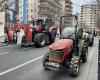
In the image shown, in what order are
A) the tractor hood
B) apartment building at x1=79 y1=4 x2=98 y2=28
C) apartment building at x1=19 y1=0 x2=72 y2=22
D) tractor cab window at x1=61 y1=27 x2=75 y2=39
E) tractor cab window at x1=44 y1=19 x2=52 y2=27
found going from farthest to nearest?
apartment building at x1=19 y1=0 x2=72 y2=22, apartment building at x1=79 y1=4 x2=98 y2=28, tractor cab window at x1=44 y1=19 x2=52 y2=27, tractor cab window at x1=61 y1=27 x2=75 y2=39, the tractor hood

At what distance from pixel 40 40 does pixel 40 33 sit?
2.62ft

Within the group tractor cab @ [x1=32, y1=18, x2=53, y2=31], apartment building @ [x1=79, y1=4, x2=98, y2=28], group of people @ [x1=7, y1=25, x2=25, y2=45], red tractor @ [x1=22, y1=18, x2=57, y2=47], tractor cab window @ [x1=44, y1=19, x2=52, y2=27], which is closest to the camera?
group of people @ [x1=7, y1=25, x2=25, y2=45]

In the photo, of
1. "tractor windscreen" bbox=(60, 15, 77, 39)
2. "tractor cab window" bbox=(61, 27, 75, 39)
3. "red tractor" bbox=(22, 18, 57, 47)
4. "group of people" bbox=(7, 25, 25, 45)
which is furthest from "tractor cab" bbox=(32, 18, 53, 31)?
"tractor cab window" bbox=(61, 27, 75, 39)

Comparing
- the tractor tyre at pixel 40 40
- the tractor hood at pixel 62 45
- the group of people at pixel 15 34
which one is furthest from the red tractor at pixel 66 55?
the group of people at pixel 15 34

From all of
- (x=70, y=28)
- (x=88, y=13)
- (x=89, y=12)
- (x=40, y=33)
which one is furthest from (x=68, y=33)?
(x=88, y=13)

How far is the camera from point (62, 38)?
12.3 m

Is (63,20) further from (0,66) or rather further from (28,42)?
(28,42)

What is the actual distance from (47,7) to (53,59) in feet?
269

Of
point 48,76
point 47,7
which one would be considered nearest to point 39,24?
point 48,76

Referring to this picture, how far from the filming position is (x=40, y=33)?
24.1 metres

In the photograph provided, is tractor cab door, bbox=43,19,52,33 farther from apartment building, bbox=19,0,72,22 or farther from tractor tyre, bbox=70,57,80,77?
apartment building, bbox=19,0,72,22

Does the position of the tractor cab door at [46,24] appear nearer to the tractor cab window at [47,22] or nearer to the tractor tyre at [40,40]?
the tractor cab window at [47,22]

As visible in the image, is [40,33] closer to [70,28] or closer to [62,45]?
[70,28]

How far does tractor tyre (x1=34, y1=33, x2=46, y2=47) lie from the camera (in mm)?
23094
